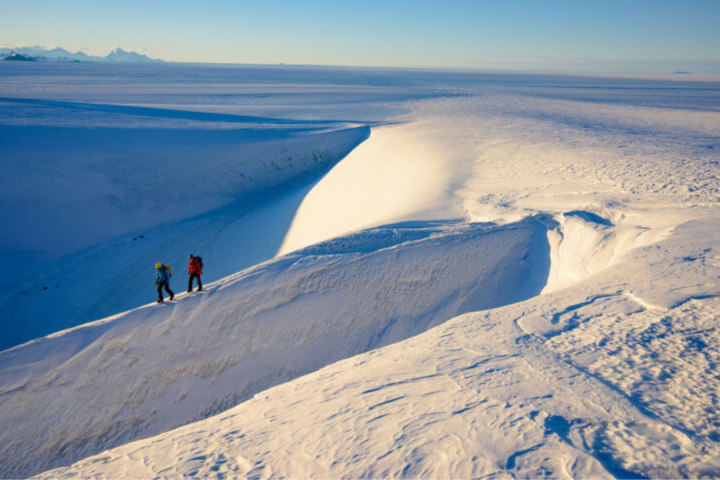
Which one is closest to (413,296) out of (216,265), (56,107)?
(216,265)

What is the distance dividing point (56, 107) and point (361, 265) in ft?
63.6

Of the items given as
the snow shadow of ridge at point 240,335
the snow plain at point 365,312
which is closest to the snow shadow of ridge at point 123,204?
the snow plain at point 365,312

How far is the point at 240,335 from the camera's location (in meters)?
6.87

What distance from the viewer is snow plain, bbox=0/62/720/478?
3.80 meters

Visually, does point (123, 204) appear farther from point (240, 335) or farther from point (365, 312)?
point (365, 312)

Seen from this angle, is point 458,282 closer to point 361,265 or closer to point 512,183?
point 361,265

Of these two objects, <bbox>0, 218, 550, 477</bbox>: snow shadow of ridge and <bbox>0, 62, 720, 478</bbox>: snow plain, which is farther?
<bbox>0, 218, 550, 477</bbox>: snow shadow of ridge

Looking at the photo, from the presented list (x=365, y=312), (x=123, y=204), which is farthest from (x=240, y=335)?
(x=123, y=204)

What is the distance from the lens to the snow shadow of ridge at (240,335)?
6004 mm

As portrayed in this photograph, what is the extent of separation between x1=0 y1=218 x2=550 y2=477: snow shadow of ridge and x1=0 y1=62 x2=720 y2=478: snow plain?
31 mm

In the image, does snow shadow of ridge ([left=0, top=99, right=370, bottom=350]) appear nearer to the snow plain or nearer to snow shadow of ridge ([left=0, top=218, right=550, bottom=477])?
the snow plain

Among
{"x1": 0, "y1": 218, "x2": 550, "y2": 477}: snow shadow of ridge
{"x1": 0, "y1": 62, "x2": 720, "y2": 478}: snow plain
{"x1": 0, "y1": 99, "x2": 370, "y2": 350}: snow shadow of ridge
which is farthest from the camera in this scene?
{"x1": 0, "y1": 99, "x2": 370, "y2": 350}: snow shadow of ridge

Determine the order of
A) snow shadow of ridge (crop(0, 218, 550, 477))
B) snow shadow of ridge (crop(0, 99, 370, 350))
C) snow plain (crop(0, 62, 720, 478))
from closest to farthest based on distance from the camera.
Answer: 1. snow plain (crop(0, 62, 720, 478))
2. snow shadow of ridge (crop(0, 218, 550, 477))
3. snow shadow of ridge (crop(0, 99, 370, 350))

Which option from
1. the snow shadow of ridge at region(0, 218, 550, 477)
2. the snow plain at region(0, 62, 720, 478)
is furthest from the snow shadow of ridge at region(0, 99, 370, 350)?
the snow shadow of ridge at region(0, 218, 550, 477)
